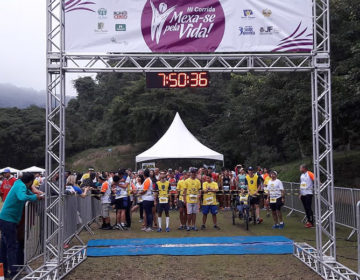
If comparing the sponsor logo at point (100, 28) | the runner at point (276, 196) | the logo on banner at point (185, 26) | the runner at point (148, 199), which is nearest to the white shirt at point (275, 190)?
the runner at point (276, 196)

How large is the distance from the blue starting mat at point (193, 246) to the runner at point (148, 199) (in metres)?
1.92

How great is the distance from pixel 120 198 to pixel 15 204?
704cm

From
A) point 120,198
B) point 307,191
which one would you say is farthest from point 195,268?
point 307,191

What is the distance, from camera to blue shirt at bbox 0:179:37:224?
833 centimetres

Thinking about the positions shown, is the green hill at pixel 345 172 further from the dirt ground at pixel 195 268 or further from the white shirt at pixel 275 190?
the dirt ground at pixel 195 268

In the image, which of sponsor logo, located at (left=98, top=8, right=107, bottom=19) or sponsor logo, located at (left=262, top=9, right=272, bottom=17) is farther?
sponsor logo, located at (left=262, top=9, right=272, bottom=17)

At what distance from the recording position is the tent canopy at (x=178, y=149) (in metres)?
24.0

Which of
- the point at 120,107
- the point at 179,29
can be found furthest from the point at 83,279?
the point at 120,107

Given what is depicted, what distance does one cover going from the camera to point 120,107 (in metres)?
49.4

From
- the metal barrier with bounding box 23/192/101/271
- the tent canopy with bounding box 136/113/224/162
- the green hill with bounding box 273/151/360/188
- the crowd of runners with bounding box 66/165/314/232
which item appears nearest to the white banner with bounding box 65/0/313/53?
the metal barrier with bounding box 23/192/101/271

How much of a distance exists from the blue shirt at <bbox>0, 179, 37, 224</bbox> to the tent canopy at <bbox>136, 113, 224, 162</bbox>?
15.6 m

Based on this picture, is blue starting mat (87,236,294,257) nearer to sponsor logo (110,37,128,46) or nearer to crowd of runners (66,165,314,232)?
crowd of runners (66,165,314,232)

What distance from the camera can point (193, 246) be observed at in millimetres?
11867

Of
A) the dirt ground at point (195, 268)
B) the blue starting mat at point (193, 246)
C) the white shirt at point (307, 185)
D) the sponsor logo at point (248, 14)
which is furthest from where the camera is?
the white shirt at point (307, 185)
